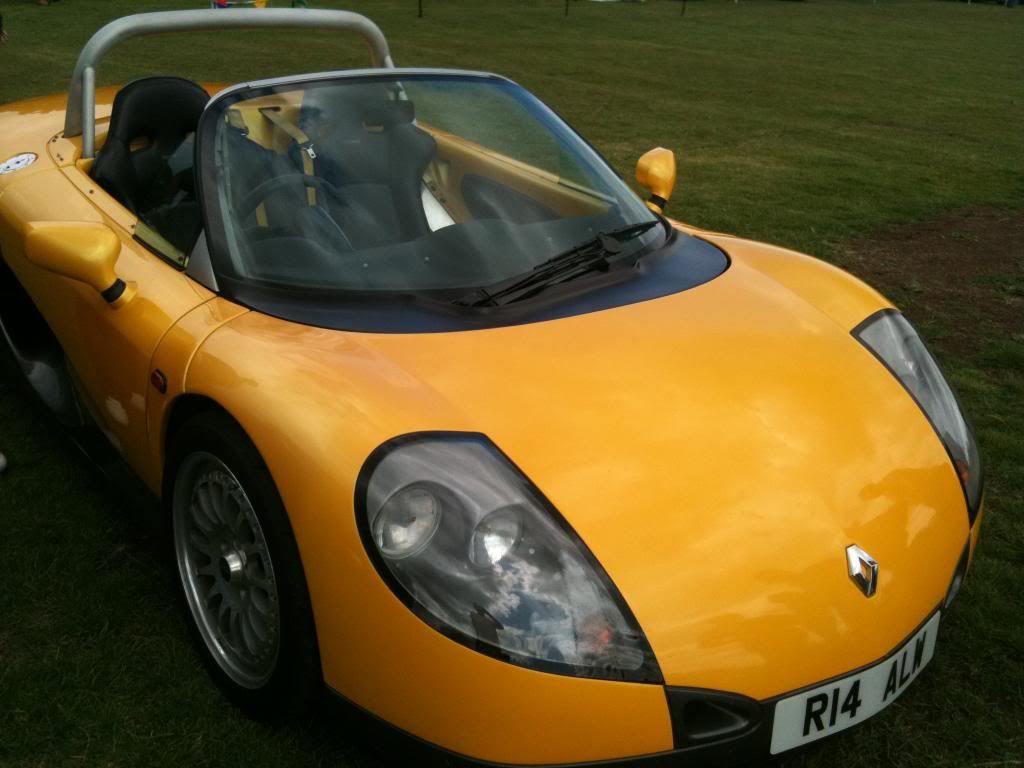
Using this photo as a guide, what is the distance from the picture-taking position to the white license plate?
5.76 ft

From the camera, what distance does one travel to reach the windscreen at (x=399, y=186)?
2480 millimetres

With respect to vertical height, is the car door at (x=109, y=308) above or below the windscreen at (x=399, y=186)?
below

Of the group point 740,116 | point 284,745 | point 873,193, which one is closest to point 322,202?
point 284,745

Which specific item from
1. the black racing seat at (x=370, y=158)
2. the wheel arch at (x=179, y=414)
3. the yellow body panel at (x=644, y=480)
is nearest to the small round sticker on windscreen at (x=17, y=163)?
the black racing seat at (x=370, y=158)

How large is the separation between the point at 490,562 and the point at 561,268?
0.95 metres

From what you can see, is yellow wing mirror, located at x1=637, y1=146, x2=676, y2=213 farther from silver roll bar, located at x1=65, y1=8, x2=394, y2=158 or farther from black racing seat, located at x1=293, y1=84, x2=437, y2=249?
silver roll bar, located at x1=65, y1=8, x2=394, y2=158

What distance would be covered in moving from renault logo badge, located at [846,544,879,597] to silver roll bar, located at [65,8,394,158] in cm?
271

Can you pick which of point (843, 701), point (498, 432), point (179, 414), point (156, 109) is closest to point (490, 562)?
point (498, 432)

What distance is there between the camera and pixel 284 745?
2189 mm

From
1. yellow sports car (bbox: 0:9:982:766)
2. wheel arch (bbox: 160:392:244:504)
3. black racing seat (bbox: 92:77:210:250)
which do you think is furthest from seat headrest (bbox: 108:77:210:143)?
wheel arch (bbox: 160:392:244:504)

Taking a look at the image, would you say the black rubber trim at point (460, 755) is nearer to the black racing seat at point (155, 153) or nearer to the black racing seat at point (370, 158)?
the black racing seat at point (370, 158)

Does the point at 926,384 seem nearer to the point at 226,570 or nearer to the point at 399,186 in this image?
the point at 399,186

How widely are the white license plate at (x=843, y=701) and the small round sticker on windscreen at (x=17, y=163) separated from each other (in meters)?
2.90

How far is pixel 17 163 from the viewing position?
3.43 metres
